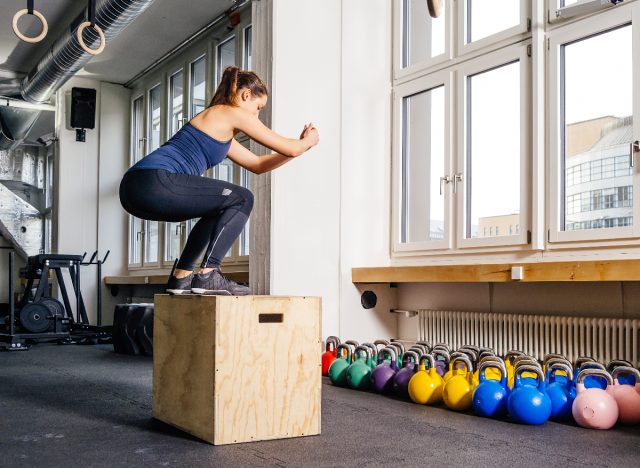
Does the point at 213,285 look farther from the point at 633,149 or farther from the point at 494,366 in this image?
the point at 633,149

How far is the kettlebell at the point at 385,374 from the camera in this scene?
387cm

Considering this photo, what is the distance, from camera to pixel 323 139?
5.21 m

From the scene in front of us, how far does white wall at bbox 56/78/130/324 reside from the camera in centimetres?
916

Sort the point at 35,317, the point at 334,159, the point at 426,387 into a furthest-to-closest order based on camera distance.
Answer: the point at 35,317 < the point at 334,159 < the point at 426,387

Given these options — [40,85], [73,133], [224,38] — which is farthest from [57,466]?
[73,133]

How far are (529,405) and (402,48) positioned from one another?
3.40 m

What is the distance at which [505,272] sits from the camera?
13.6ft

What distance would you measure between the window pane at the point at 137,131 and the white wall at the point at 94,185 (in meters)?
0.12

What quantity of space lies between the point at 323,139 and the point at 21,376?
2665mm

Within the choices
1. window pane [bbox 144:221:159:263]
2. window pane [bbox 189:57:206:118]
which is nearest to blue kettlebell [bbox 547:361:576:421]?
window pane [bbox 189:57:206:118]

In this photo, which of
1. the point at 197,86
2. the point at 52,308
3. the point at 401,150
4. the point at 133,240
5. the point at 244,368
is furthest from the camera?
the point at 133,240

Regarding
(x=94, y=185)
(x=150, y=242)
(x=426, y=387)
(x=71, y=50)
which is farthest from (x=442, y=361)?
(x=94, y=185)

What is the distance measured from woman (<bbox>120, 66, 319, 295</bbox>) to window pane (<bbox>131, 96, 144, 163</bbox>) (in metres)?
6.68

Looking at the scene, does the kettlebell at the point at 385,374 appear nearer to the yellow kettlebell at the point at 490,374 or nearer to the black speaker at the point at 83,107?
the yellow kettlebell at the point at 490,374
